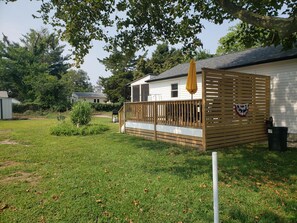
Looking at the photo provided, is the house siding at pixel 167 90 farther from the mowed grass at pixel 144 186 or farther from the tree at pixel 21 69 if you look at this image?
the tree at pixel 21 69

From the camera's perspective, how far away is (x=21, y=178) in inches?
200

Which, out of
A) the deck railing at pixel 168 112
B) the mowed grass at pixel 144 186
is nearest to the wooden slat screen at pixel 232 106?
the deck railing at pixel 168 112

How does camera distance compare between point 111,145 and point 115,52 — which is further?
point 115,52

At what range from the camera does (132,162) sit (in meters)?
6.37

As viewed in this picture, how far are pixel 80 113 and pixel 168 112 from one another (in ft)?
21.2

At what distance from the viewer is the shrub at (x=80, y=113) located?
45.5 feet

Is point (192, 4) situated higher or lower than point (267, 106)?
higher

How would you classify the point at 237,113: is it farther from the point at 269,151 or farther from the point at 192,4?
the point at 192,4

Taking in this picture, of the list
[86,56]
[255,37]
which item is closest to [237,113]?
[255,37]

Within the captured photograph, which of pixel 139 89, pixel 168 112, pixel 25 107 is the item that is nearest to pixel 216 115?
pixel 168 112

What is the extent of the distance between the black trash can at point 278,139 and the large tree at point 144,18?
9.05ft

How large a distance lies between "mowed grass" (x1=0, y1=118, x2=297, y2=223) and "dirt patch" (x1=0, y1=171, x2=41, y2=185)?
0.02 metres

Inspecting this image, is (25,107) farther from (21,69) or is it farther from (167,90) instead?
(167,90)

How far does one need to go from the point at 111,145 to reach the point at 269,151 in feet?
18.1
